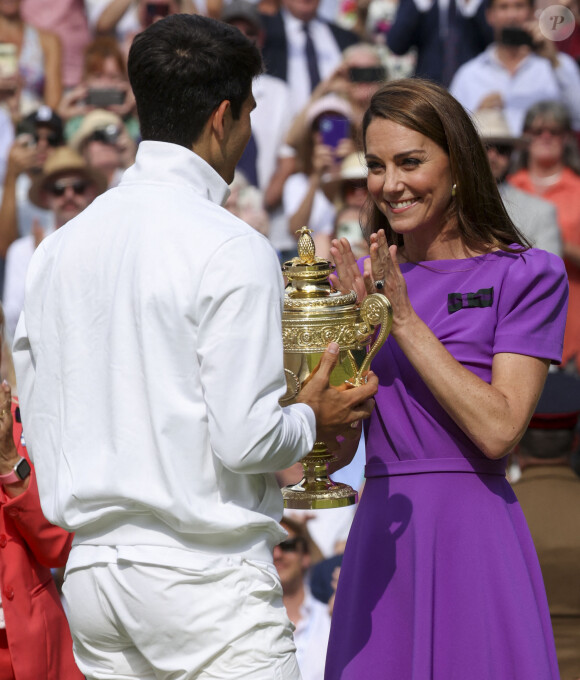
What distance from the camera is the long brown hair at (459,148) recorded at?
296 cm

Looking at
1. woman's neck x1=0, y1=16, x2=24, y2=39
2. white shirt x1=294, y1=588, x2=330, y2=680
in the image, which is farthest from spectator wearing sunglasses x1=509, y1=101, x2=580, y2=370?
woman's neck x1=0, y1=16, x2=24, y2=39

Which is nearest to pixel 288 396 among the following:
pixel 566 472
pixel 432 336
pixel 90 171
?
pixel 432 336

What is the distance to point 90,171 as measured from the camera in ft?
23.2

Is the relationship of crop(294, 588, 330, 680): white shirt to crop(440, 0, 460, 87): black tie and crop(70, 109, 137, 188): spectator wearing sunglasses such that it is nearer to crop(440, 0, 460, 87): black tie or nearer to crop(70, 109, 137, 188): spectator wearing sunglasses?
crop(70, 109, 137, 188): spectator wearing sunglasses

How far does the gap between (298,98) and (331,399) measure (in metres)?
5.03

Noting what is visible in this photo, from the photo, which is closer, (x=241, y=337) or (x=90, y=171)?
(x=241, y=337)

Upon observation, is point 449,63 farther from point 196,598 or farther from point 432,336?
point 196,598

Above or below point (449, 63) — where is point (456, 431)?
below

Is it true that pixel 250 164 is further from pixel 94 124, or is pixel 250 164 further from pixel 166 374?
pixel 166 374

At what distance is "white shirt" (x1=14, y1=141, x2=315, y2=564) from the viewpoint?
210cm

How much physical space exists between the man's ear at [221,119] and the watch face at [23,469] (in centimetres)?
129

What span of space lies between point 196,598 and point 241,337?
1.66 feet

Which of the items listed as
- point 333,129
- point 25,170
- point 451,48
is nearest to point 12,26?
point 25,170

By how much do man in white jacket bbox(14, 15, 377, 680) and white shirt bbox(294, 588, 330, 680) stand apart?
3.00m
